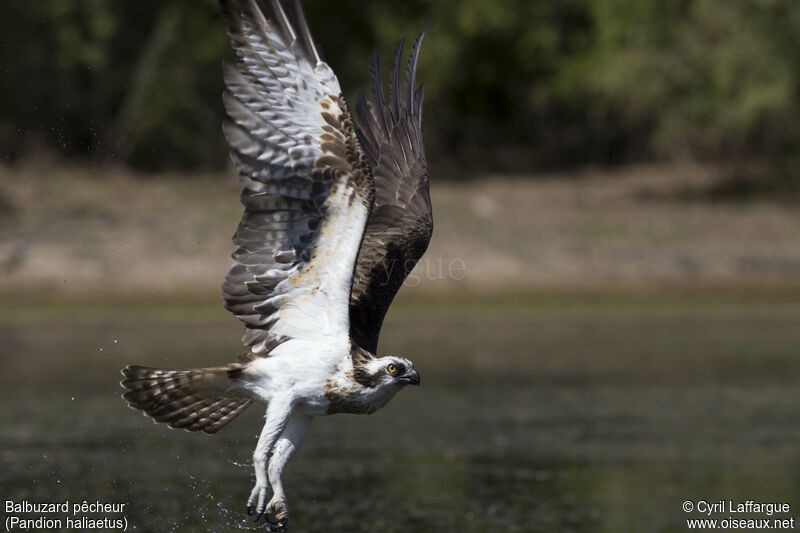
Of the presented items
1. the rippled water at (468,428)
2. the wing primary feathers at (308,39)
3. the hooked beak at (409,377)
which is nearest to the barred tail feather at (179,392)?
the hooked beak at (409,377)

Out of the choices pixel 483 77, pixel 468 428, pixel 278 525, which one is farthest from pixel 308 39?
pixel 483 77

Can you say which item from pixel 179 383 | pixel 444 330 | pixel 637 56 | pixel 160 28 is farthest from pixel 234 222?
pixel 179 383

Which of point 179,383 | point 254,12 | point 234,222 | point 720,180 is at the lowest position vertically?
point 179,383

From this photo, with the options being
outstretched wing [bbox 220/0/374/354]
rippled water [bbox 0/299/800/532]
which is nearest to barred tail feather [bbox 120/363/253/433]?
outstretched wing [bbox 220/0/374/354]

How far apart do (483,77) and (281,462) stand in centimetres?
2356

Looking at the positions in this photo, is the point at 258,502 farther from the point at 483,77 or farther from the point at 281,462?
the point at 483,77

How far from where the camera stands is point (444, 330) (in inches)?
767

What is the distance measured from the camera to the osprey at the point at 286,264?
291 inches

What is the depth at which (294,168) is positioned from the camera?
752cm

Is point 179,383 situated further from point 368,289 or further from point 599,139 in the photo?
point 599,139

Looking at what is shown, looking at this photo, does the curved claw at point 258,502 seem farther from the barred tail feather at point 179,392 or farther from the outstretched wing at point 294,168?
the outstretched wing at point 294,168

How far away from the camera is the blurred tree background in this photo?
2598cm

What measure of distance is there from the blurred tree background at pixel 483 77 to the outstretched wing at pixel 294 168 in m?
18.2

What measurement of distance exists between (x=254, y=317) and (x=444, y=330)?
11.6 metres
